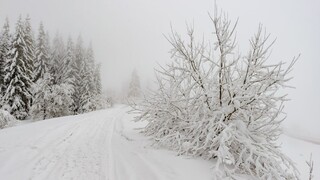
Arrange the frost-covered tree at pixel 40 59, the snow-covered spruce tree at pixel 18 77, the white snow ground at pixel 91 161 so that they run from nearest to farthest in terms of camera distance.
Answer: the white snow ground at pixel 91 161 < the snow-covered spruce tree at pixel 18 77 < the frost-covered tree at pixel 40 59

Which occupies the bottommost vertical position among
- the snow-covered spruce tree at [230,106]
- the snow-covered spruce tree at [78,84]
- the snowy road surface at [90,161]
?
the snowy road surface at [90,161]

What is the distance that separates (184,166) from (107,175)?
1.56m

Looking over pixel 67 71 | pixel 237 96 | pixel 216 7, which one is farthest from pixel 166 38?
pixel 67 71

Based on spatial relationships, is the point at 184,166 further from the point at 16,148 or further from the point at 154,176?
the point at 16,148

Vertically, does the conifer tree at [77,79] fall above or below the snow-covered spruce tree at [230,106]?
above

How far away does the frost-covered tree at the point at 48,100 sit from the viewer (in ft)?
109

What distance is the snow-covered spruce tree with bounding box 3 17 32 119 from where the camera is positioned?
1227 inches

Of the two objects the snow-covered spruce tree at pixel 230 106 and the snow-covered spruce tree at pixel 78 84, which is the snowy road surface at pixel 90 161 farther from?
the snow-covered spruce tree at pixel 78 84

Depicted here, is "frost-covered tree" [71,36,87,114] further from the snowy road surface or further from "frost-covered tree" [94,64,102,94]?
the snowy road surface

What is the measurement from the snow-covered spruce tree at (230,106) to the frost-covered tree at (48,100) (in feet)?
94.9

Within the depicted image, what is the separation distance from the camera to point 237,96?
6055mm

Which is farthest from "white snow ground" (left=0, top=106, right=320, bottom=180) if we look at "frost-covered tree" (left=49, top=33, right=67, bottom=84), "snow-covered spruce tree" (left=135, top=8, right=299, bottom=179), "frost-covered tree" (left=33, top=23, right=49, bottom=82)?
"frost-covered tree" (left=49, top=33, right=67, bottom=84)

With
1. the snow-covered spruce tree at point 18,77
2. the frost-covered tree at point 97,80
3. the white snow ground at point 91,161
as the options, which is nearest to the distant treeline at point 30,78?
the snow-covered spruce tree at point 18,77

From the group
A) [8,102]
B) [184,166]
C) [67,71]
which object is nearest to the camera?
[184,166]
